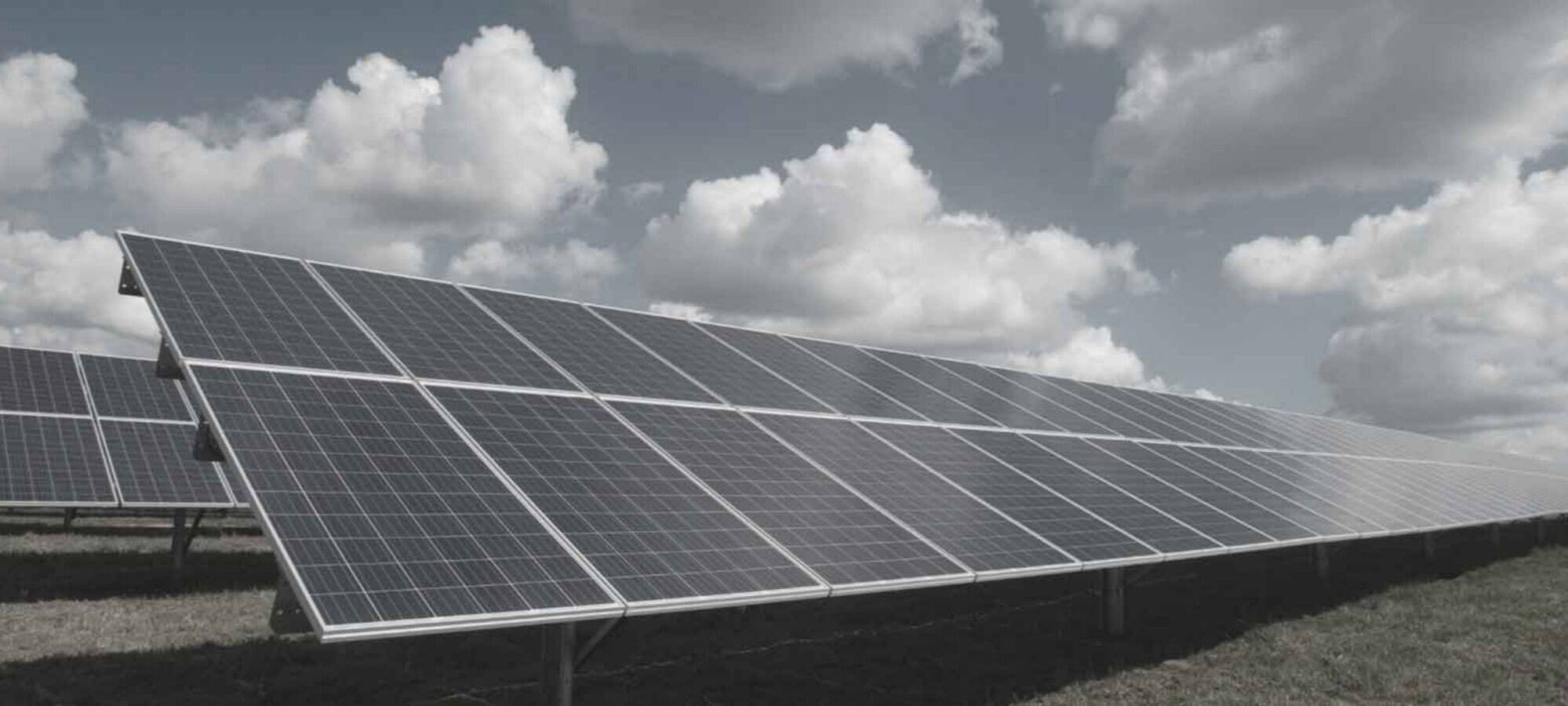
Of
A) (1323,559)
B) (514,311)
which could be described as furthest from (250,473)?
(1323,559)

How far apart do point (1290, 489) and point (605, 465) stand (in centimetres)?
1746

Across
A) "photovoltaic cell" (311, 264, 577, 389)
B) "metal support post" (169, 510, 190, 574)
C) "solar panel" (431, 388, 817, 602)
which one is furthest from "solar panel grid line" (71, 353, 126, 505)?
"solar panel" (431, 388, 817, 602)

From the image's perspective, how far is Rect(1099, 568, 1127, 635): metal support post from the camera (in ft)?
58.2

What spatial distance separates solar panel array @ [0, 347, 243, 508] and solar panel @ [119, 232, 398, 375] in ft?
31.2

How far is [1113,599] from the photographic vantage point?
703 inches

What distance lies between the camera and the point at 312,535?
8.58 meters

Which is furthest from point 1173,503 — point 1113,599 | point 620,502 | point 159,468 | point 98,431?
point 98,431

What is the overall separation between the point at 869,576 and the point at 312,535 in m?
5.55

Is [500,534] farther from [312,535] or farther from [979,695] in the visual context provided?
[979,695]

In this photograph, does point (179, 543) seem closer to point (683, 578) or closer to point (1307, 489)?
point (683, 578)

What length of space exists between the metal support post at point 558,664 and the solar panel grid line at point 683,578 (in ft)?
2.82

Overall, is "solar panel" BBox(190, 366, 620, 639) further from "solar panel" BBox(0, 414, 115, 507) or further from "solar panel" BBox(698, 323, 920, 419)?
"solar panel" BBox(0, 414, 115, 507)

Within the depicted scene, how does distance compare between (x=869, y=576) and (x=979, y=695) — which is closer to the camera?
(x=869, y=576)

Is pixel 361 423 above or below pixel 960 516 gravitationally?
above
